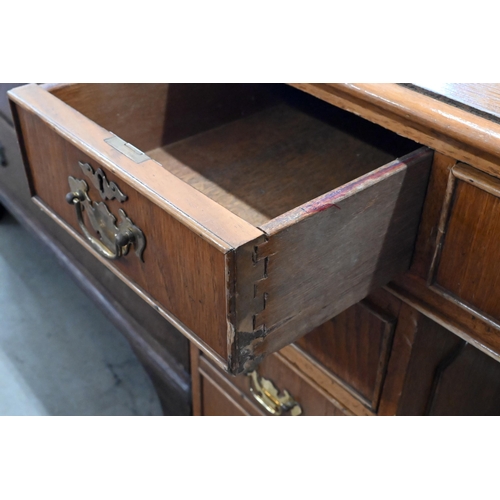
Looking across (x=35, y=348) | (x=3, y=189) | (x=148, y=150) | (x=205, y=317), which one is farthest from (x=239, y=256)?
(x=3, y=189)

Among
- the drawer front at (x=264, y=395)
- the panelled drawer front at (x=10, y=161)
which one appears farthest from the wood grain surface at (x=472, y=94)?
the panelled drawer front at (x=10, y=161)

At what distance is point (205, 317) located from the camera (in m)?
0.48

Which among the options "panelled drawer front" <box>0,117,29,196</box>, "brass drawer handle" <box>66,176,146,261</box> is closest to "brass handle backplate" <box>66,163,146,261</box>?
"brass drawer handle" <box>66,176,146,261</box>

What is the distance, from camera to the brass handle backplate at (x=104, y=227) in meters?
0.52

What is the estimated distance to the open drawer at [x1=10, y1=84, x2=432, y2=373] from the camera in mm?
446

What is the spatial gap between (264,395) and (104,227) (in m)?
0.35

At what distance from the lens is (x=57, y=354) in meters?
1.24

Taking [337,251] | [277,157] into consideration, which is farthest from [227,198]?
[337,251]

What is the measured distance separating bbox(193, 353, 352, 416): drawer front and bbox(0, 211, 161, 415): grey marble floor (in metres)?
0.28

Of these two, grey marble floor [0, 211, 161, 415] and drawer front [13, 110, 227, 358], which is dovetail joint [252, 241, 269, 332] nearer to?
drawer front [13, 110, 227, 358]

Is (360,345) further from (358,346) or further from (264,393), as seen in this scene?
(264,393)

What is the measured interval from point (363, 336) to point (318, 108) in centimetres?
28

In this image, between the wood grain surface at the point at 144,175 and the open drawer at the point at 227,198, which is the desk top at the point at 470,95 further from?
the wood grain surface at the point at 144,175

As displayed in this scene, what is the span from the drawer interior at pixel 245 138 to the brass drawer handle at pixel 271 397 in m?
0.26
